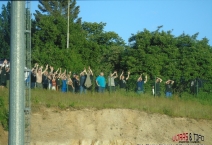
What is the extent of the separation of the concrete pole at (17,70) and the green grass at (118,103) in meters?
16.6

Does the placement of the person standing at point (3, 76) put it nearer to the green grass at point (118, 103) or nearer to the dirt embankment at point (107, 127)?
the green grass at point (118, 103)

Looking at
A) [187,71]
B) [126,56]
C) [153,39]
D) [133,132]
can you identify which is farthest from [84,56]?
[133,132]

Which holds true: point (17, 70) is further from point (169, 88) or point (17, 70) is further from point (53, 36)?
point (53, 36)

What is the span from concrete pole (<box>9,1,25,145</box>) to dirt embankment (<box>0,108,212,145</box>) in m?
15.8

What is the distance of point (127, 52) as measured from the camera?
50656mm

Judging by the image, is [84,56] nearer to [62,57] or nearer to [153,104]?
[62,57]

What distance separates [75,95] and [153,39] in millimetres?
26224

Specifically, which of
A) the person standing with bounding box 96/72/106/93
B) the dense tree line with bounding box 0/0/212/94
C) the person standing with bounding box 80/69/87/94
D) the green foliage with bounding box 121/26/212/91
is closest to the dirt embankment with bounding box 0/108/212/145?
the person standing with bounding box 80/69/87/94

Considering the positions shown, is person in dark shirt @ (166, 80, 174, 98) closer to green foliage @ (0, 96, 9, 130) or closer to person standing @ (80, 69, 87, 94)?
person standing @ (80, 69, 87, 94)

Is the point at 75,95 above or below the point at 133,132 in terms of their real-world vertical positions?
above

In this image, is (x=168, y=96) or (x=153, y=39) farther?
(x=153, y=39)

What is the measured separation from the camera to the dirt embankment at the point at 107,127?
73.2 feet

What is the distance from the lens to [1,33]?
39.2 metres

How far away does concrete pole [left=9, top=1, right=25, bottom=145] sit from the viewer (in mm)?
6031
